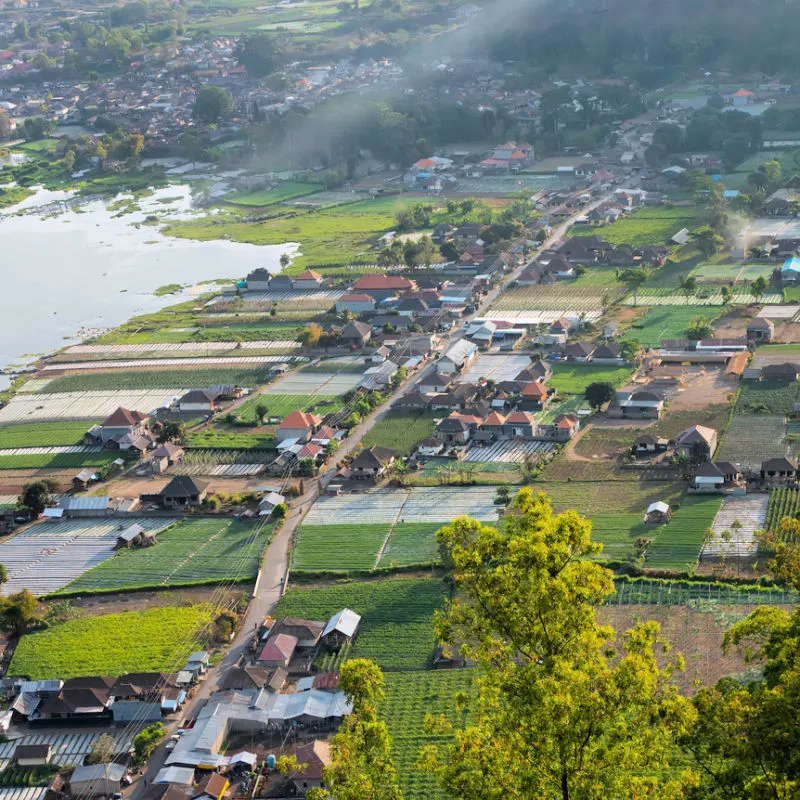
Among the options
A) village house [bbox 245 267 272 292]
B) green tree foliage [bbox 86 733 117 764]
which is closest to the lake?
village house [bbox 245 267 272 292]

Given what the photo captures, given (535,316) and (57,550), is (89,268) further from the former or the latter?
(57,550)

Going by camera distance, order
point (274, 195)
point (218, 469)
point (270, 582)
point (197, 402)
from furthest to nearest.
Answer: point (274, 195) < point (197, 402) < point (218, 469) < point (270, 582)

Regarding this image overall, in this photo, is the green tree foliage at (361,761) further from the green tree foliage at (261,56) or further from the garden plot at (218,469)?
the green tree foliage at (261,56)

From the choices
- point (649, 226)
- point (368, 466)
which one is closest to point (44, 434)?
point (368, 466)

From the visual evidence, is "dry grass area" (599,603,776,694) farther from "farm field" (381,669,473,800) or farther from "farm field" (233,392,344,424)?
Result: "farm field" (233,392,344,424)

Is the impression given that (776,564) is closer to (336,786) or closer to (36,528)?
(336,786)

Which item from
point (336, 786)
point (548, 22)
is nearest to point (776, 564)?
point (336, 786)
